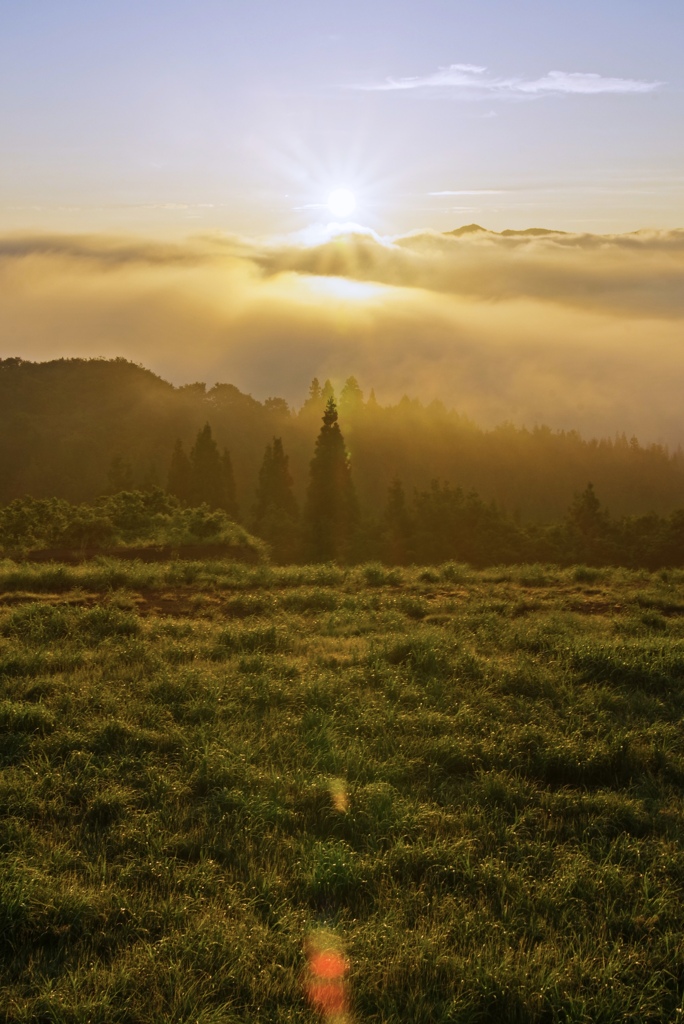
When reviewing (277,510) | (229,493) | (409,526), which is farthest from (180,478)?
(409,526)

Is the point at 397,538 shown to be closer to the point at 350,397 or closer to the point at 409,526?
the point at 409,526

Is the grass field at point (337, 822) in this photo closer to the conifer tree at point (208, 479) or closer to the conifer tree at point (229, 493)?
the conifer tree at point (229, 493)

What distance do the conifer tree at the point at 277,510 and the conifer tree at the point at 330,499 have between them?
1080 mm

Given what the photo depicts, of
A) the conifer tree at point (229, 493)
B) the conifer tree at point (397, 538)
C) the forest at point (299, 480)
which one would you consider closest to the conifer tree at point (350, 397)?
the forest at point (299, 480)

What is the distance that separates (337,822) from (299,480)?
110 meters

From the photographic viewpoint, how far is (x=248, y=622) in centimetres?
1136

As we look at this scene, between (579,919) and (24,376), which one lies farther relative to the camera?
(24,376)

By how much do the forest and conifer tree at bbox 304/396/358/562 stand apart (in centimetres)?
10

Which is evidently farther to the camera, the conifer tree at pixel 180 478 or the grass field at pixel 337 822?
the conifer tree at pixel 180 478

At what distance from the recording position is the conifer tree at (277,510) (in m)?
44.9

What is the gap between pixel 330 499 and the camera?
1986 inches

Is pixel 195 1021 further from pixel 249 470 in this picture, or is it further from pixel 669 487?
pixel 669 487

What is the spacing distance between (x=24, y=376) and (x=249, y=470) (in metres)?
43.4

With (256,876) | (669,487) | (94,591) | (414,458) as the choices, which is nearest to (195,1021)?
(256,876)
